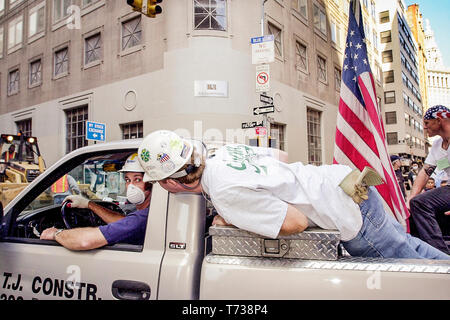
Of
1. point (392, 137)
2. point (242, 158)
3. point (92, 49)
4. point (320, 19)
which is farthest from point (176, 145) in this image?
point (392, 137)

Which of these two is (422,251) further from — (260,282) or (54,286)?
(54,286)

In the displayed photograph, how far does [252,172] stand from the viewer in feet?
5.58

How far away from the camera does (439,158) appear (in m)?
3.18

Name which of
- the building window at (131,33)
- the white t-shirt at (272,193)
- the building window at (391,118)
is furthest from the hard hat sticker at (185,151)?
the building window at (391,118)

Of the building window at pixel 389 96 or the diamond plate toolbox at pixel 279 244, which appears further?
the building window at pixel 389 96

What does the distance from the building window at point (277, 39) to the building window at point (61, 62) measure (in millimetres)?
10948

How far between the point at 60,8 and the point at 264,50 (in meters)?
13.6

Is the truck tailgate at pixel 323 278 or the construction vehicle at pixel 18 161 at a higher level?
the construction vehicle at pixel 18 161

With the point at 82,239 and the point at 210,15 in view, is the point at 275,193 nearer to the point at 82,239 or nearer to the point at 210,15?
the point at 82,239


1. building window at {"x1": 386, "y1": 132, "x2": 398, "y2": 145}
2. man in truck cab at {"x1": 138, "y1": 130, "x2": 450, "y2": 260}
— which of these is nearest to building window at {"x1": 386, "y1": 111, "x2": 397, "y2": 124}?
building window at {"x1": 386, "y1": 132, "x2": 398, "y2": 145}

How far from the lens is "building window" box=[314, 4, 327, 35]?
18609 mm

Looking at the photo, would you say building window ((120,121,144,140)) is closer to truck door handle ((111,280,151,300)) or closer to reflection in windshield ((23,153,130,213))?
reflection in windshield ((23,153,130,213))

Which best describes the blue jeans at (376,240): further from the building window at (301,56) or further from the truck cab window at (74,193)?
the building window at (301,56)

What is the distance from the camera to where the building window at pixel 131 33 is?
46.0 feet
